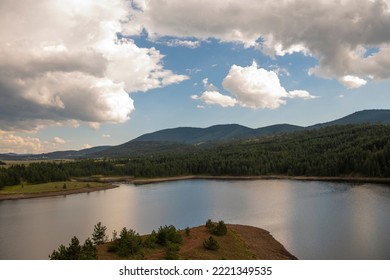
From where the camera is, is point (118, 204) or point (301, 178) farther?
point (301, 178)

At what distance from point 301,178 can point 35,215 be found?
114m

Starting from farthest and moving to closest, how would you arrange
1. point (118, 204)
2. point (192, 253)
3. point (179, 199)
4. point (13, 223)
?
point (179, 199)
point (118, 204)
point (13, 223)
point (192, 253)

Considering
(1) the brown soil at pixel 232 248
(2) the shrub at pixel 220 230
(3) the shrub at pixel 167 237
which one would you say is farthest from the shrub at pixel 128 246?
(2) the shrub at pixel 220 230

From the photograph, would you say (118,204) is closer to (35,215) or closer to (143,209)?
(143,209)

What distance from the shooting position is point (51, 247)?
55.0m

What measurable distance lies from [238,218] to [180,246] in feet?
107

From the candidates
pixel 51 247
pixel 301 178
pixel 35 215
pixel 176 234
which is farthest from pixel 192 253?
pixel 301 178

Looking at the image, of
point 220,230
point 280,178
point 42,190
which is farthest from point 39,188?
point 220,230

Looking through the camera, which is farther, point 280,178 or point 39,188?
point 280,178

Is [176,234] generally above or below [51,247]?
above

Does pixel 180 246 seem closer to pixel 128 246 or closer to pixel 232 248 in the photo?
pixel 232 248

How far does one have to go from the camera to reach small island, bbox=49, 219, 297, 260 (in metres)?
36.1

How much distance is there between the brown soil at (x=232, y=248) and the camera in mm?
39594

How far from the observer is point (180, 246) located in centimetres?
4388
